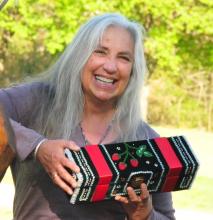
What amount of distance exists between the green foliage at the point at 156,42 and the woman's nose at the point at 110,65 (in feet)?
41.2

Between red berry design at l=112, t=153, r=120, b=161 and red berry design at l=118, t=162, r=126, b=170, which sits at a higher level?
red berry design at l=112, t=153, r=120, b=161

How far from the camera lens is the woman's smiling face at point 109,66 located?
244 centimetres

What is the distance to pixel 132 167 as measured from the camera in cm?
212

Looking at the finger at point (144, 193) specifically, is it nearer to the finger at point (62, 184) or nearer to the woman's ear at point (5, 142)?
the finger at point (62, 184)

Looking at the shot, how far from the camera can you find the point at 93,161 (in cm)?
206

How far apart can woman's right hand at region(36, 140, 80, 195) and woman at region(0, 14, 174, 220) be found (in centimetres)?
23

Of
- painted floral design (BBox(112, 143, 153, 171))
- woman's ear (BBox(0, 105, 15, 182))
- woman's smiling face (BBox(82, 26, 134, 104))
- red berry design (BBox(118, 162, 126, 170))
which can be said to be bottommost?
red berry design (BBox(118, 162, 126, 170))

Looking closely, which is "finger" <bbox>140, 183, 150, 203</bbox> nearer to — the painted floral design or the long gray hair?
the painted floral design

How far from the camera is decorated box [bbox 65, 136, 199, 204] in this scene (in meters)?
2.04

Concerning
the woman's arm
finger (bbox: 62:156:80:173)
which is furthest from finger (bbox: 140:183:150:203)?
the woman's arm

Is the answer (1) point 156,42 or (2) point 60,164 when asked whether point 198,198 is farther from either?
(1) point 156,42

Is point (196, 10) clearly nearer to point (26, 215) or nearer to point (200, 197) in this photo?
point (200, 197)

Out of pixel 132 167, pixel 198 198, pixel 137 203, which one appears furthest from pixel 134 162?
pixel 198 198

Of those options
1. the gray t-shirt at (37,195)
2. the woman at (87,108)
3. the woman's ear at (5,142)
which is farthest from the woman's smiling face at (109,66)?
the woman's ear at (5,142)
